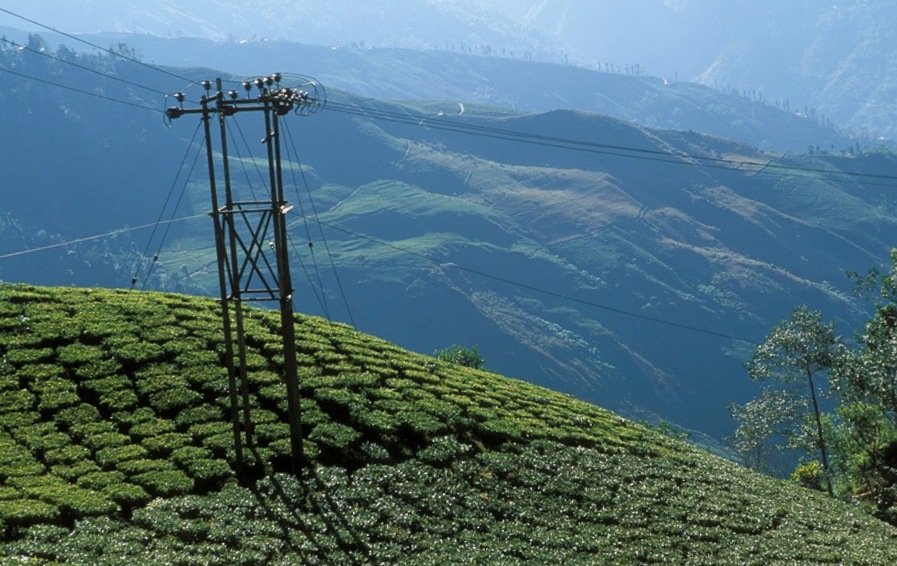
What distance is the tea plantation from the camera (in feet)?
99.5

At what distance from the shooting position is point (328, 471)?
35156 millimetres

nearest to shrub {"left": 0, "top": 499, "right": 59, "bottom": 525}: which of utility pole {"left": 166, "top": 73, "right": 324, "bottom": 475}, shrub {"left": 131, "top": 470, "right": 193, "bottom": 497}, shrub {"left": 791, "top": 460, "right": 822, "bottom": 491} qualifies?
shrub {"left": 131, "top": 470, "right": 193, "bottom": 497}

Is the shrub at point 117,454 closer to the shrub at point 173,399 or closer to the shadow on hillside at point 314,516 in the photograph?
the shrub at point 173,399

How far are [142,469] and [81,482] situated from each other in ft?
6.34

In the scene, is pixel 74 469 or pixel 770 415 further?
pixel 770 415

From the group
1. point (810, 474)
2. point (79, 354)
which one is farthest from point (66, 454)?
point (810, 474)

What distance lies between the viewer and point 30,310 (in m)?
44.2

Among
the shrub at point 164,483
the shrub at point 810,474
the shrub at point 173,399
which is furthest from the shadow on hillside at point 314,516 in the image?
the shrub at point 810,474

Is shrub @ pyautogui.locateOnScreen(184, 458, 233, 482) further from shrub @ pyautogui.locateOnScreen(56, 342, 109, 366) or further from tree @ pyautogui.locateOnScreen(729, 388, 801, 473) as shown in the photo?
tree @ pyautogui.locateOnScreen(729, 388, 801, 473)

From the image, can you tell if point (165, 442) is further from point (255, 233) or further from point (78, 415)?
point (255, 233)

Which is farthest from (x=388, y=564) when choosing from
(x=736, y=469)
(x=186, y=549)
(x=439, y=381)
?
(x=736, y=469)

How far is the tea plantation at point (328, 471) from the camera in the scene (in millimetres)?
30312

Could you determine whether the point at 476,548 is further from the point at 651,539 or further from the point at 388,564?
the point at 651,539

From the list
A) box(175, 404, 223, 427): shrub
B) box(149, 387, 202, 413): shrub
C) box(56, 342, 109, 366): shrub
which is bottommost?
box(175, 404, 223, 427): shrub
